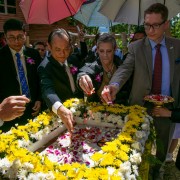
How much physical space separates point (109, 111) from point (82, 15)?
4.82 metres

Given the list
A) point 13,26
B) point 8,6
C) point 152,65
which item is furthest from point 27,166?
point 8,6

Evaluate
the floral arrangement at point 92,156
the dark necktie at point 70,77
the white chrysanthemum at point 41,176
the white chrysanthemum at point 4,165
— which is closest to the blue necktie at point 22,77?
the dark necktie at point 70,77

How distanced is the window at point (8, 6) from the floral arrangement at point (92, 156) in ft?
59.2

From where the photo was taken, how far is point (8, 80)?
3502 mm

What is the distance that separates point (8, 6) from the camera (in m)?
19.3

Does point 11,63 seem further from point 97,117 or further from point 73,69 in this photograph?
point 97,117

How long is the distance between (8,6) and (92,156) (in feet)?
63.5

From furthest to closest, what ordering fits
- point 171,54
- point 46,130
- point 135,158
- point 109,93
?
point 171,54
point 109,93
point 46,130
point 135,158

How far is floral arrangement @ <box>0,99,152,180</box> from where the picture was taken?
1670 mm

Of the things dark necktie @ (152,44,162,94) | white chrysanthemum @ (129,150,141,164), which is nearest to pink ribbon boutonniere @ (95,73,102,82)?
dark necktie @ (152,44,162,94)

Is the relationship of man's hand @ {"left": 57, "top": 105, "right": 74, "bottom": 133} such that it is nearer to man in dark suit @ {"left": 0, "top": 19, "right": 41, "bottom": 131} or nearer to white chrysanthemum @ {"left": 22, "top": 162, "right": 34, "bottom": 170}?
white chrysanthemum @ {"left": 22, "top": 162, "right": 34, "bottom": 170}

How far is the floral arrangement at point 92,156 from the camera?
1.67 m

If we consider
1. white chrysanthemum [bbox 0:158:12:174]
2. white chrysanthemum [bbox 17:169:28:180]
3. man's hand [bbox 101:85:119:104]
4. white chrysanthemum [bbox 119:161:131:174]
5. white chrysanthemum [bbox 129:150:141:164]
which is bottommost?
white chrysanthemum [bbox 129:150:141:164]

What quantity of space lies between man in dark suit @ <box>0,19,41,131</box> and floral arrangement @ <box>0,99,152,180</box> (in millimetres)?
945
